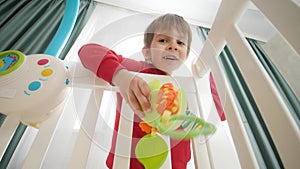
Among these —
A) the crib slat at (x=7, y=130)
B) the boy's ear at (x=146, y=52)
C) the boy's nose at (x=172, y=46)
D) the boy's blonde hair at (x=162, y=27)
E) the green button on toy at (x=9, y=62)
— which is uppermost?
the boy's blonde hair at (x=162, y=27)

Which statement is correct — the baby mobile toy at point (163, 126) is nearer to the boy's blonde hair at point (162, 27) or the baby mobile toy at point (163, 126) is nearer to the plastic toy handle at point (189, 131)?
the plastic toy handle at point (189, 131)

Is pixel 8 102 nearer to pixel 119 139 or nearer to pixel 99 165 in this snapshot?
pixel 119 139

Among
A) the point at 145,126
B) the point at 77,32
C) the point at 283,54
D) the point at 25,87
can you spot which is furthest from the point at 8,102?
the point at 283,54

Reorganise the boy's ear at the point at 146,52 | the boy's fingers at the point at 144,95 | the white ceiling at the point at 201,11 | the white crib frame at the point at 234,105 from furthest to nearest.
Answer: the white ceiling at the point at 201,11 < the boy's ear at the point at 146,52 < the boy's fingers at the point at 144,95 < the white crib frame at the point at 234,105

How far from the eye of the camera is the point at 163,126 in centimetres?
35

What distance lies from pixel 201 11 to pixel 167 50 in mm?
1140

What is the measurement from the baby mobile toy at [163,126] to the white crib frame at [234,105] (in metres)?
0.06

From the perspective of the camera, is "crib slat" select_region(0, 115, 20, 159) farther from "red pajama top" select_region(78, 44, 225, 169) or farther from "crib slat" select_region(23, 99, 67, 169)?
"red pajama top" select_region(78, 44, 225, 169)

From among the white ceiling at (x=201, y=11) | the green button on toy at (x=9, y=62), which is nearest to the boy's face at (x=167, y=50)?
the green button on toy at (x=9, y=62)

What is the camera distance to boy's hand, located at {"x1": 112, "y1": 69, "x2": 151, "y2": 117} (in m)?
0.36

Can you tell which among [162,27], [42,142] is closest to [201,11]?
[162,27]

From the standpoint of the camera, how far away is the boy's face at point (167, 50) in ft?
1.47

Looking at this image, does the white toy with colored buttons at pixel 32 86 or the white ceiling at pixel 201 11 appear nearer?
the white toy with colored buttons at pixel 32 86

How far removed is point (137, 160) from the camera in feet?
1.49
